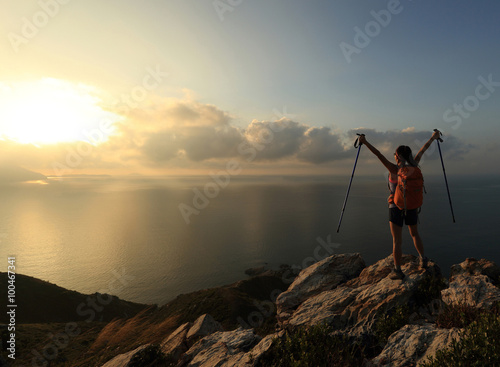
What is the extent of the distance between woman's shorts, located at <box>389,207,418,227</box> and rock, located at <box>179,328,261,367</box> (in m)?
7.82

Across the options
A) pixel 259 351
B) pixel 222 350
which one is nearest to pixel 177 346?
pixel 222 350

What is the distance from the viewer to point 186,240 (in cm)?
16825

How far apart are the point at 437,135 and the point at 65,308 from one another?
94984mm

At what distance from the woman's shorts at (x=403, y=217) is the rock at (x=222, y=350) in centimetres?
782

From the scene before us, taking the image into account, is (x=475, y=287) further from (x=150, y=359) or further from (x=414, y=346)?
(x=150, y=359)

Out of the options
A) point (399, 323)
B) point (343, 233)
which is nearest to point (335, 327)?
point (399, 323)

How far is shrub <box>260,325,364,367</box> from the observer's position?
6497 mm

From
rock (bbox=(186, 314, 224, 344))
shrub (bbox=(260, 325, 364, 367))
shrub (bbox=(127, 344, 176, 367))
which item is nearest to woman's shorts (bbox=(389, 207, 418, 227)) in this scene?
shrub (bbox=(260, 325, 364, 367))

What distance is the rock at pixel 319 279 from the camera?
48.5ft

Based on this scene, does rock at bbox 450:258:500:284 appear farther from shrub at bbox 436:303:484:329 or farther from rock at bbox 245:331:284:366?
rock at bbox 245:331:284:366

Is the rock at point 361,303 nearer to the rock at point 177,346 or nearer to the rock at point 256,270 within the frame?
the rock at point 177,346

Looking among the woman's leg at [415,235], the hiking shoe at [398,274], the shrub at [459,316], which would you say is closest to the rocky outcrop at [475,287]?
the shrub at [459,316]

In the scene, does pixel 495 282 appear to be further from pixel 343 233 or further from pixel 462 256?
pixel 343 233

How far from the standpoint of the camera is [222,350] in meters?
9.56
